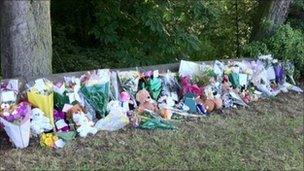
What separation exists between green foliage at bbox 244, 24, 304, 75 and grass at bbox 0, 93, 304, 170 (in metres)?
1.96

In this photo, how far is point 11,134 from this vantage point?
4.27 meters

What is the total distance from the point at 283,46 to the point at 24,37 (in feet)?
13.4

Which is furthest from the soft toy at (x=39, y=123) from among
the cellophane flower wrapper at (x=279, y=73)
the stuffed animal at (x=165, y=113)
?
the cellophane flower wrapper at (x=279, y=73)

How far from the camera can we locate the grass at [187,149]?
4152 millimetres

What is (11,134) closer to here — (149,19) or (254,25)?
(149,19)

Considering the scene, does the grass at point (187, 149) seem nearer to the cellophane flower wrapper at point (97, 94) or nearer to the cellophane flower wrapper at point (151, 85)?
the cellophane flower wrapper at point (97, 94)

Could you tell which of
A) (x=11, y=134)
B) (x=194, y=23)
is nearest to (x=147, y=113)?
(x=11, y=134)

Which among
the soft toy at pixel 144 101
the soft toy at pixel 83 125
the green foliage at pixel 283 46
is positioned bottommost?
the soft toy at pixel 83 125

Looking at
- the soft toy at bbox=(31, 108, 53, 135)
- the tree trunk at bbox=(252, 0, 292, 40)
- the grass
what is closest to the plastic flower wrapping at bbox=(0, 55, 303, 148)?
the soft toy at bbox=(31, 108, 53, 135)

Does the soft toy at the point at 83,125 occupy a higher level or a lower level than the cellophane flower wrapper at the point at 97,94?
lower

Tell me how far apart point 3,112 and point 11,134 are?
0.75ft

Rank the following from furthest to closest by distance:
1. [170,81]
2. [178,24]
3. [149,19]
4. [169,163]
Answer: [178,24]
[149,19]
[170,81]
[169,163]

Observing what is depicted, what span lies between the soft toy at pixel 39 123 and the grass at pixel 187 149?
107 mm

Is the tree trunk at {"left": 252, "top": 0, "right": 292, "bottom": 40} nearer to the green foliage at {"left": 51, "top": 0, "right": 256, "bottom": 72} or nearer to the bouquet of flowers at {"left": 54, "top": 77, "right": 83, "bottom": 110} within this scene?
the green foliage at {"left": 51, "top": 0, "right": 256, "bottom": 72}
